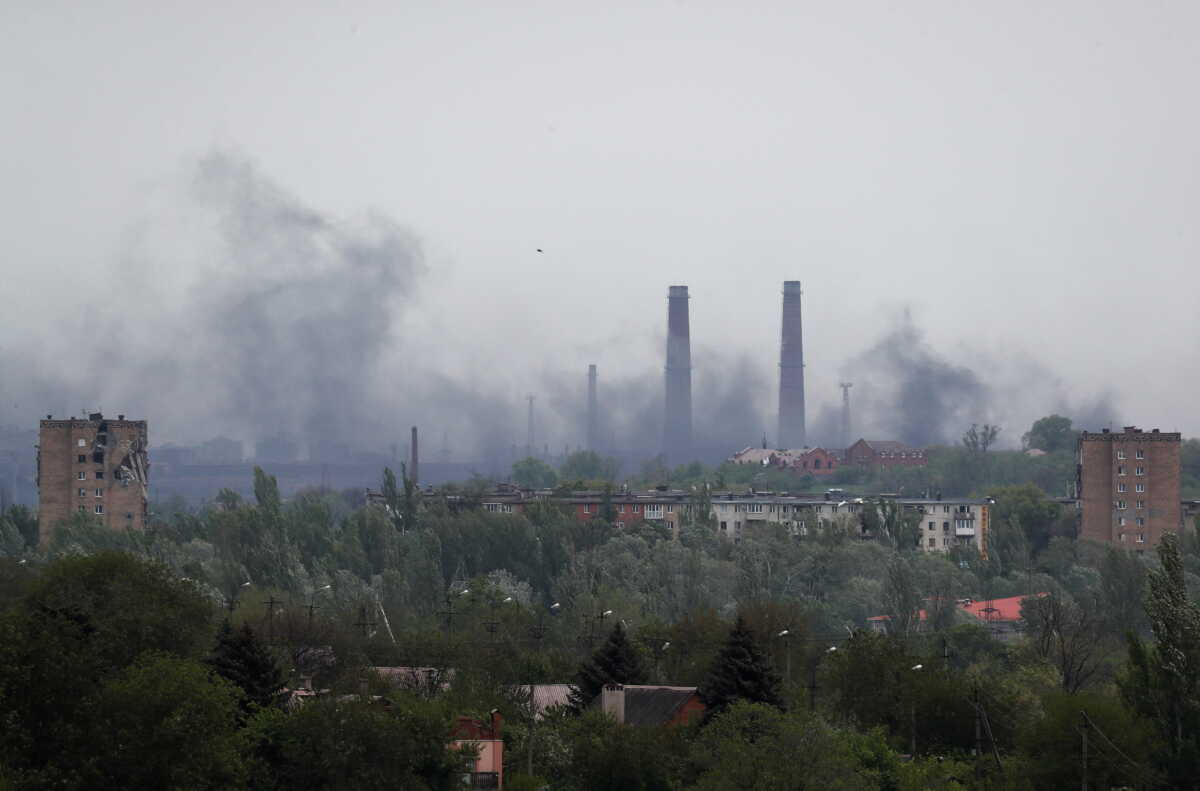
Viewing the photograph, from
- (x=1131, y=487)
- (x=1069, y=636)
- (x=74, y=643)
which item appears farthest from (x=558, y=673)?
(x=1131, y=487)

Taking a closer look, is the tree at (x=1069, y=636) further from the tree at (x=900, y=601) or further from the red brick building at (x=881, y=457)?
the red brick building at (x=881, y=457)

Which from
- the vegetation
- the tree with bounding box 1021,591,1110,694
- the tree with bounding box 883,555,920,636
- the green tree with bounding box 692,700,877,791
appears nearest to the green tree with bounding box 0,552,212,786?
the vegetation

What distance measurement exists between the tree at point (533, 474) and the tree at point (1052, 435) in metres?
32.0

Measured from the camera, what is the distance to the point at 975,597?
7894 cm

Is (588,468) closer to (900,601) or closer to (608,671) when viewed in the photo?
(900,601)

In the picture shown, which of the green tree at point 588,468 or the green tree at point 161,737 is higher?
the green tree at point 161,737

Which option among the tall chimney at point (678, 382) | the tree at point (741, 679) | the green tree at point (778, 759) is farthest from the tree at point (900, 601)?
the tall chimney at point (678, 382)

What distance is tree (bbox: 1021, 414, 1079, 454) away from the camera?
143 metres

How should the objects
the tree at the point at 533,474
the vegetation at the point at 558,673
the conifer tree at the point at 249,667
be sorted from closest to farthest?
the vegetation at the point at 558,673, the conifer tree at the point at 249,667, the tree at the point at 533,474

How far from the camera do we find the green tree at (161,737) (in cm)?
2945

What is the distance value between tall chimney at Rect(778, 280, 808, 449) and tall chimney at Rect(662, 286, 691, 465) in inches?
306

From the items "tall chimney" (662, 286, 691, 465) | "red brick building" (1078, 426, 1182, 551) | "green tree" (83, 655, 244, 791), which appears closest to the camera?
"green tree" (83, 655, 244, 791)

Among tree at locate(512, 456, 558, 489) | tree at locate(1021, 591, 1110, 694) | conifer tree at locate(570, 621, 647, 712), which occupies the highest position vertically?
conifer tree at locate(570, 621, 647, 712)

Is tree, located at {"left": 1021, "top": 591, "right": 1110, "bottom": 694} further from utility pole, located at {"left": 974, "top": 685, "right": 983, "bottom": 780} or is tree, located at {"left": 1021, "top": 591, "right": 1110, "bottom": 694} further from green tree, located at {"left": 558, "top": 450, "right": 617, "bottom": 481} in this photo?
green tree, located at {"left": 558, "top": 450, "right": 617, "bottom": 481}
